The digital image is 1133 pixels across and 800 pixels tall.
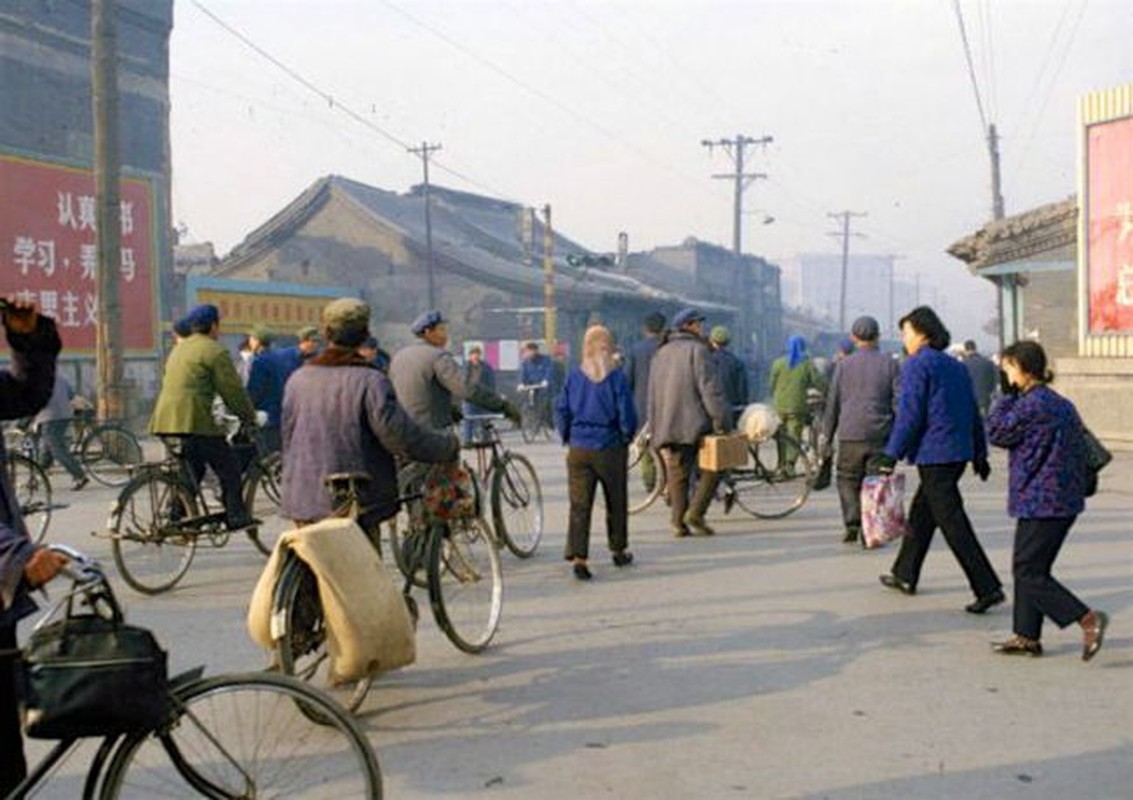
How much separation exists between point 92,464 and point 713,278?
170 feet

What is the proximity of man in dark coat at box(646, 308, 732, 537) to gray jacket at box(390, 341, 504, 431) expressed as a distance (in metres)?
2.56

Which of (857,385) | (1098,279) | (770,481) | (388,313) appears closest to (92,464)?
(770,481)

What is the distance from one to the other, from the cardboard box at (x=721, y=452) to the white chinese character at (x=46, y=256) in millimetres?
16922

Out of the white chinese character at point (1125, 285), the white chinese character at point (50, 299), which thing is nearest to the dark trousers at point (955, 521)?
the white chinese character at point (1125, 285)

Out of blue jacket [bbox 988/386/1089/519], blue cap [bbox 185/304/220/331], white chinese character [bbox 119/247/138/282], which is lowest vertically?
blue jacket [bbox 988/386/1089/519]

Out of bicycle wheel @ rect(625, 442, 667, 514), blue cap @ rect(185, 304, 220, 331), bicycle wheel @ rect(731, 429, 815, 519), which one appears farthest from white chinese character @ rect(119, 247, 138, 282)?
blue cap @ rect(185, 304, 220, 331)

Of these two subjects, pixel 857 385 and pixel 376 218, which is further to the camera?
pixel 376 218

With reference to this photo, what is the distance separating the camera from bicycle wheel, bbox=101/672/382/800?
3189 mm

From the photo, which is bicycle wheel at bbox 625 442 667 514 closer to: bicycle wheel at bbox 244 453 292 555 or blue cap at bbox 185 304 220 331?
bicycle wheel at bbox 244 453 292 555

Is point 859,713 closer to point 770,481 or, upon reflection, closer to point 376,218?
point 770,481

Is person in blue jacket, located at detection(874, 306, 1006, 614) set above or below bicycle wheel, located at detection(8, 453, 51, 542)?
above

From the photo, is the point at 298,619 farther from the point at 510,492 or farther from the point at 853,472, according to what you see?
the point at 853,472

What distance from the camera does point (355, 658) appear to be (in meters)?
4.71

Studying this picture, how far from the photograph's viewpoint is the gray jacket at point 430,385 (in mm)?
7641
